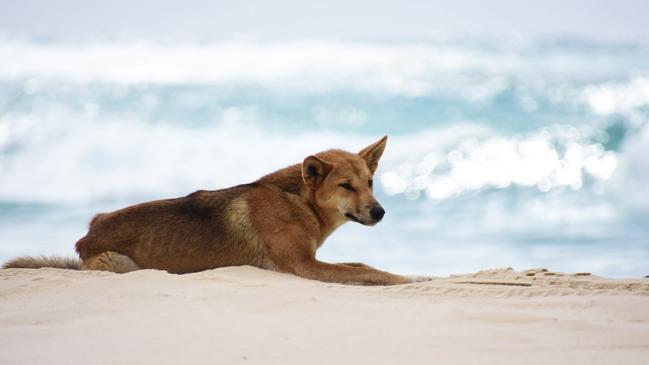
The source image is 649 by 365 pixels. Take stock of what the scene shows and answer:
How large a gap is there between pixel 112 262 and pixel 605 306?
5565mm

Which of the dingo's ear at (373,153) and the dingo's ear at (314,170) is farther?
the dingo's ear at (373,153)

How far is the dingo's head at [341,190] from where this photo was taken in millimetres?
9125

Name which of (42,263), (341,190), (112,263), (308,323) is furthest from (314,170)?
(308,323)

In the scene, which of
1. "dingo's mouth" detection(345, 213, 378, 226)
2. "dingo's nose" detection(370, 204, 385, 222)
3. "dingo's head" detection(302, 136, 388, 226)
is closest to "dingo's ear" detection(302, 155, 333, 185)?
"dingo's head" detection(302, 136, 388, 226)

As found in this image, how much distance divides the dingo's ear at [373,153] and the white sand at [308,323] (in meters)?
2.94

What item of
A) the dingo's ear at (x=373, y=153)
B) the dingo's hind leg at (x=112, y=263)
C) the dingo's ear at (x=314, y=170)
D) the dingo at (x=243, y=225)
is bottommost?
the dingo's hind leg at (x=112, y=263)

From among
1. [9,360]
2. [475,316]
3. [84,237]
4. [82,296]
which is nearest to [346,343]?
[475,316]

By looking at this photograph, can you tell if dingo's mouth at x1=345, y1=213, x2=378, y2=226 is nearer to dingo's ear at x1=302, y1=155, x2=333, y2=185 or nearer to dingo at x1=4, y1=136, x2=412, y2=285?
dingo at x1=4, y1=136, x2=412, y2=285

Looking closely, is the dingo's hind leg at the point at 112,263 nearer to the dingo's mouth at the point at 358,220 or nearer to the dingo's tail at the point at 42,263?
the dingo's tail at the point at 42,263

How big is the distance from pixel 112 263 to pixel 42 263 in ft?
4.13

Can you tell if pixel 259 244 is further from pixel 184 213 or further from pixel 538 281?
pixel 538 281

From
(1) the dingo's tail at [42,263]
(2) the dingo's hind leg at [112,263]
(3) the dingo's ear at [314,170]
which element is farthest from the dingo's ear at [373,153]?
(1) the dingo's tail at [42,263]

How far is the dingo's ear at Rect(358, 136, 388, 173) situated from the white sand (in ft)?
9.65

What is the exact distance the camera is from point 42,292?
271 inches
